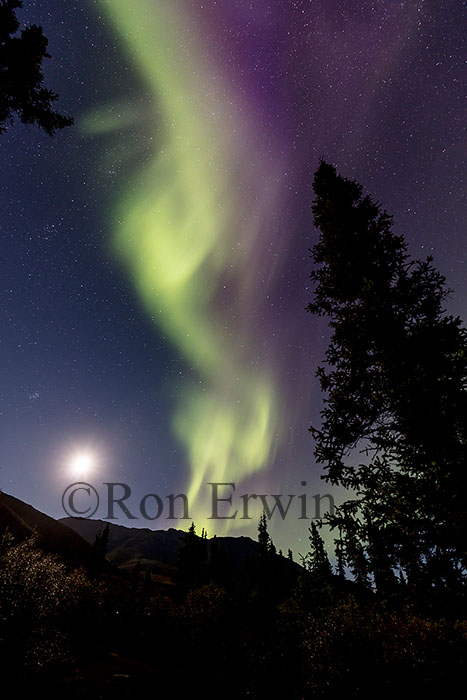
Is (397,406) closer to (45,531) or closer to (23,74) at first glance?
(23,74)

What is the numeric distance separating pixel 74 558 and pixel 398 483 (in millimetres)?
78810

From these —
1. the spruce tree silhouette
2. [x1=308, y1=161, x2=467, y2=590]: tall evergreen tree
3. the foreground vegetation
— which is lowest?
the foreground vegetation

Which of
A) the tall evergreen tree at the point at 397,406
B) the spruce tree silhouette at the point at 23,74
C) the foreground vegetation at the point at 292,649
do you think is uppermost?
the spruce tree silhouette at the point at 23,74

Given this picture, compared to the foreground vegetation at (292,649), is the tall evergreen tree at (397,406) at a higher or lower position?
higher

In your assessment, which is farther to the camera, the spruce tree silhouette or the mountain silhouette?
the mountain silhouette

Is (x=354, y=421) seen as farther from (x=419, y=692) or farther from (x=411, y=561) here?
(x=419, y=692)

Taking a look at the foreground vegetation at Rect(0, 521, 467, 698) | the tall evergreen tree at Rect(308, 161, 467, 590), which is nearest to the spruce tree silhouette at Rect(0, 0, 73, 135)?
the tall evergreen tree at Rect(308, 161, 467, 590)

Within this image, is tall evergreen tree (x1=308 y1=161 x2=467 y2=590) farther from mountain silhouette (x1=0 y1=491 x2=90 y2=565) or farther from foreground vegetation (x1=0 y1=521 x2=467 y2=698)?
mountain silhouette (x1=0 y1=491 x2=90 y2=565)

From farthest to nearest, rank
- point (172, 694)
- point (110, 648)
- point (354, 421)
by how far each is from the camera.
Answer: point (110, 648) < point (172, 694) < point (354, 421)

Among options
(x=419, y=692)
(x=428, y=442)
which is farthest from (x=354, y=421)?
(x=419, y=692)

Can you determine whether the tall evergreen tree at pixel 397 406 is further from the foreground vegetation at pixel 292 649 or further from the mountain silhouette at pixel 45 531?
the mountain silhouette at pixel 45 531

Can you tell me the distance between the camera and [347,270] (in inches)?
424

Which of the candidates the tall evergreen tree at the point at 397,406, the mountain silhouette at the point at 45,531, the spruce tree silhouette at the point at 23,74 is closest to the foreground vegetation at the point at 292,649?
the tall evergreen tree at the point at 397,406

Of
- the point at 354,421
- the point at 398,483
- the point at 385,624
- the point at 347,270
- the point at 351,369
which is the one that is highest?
the point at 347,270
